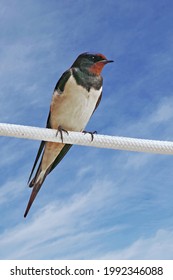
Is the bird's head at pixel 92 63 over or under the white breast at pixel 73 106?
over

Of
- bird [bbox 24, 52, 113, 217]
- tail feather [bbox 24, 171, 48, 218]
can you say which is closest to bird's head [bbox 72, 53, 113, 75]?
bird [bbox 24, 52, 113, 217]

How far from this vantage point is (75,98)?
243 cm

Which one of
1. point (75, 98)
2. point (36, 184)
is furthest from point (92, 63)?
point (36, 184)

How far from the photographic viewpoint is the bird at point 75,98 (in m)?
2.44

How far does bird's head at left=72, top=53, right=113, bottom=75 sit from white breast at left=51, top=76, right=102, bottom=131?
8cm

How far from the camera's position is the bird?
2.44 meters

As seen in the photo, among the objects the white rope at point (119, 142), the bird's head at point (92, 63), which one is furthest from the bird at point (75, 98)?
the white rope at point (119, 142)

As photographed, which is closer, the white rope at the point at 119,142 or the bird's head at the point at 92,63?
the white rope at the point at 119,142

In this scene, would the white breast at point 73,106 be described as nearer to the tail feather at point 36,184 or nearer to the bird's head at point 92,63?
the bird's head at point 92,63

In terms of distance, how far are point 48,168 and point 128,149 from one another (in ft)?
2.34

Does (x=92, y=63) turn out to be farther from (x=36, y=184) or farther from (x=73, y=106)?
(x=36, y=184)

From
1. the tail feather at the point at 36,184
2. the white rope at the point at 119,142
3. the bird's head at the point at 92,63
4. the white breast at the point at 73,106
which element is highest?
the bird's head at the point at 92,63
